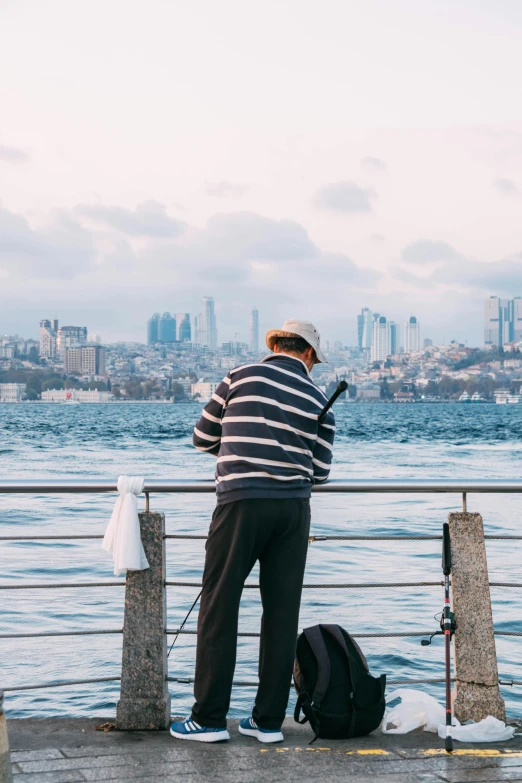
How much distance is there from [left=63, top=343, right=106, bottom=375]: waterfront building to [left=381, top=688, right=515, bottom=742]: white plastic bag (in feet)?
421

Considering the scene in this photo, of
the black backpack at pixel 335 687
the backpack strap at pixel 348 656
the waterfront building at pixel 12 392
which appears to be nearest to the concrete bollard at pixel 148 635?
the black backpack at pixel 335 687

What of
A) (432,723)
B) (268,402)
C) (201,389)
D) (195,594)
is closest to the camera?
(268,402)

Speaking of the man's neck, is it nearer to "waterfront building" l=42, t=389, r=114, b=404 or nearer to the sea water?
the sea water

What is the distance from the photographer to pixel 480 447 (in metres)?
52.6

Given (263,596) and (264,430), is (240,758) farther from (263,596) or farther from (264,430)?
(264,430)

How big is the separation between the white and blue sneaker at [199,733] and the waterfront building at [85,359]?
12818 centimetres

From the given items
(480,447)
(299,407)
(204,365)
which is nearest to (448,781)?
(299,407)

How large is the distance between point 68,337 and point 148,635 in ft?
459

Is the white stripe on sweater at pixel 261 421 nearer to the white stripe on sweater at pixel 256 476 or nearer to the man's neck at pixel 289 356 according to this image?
the white stripe on sweater at pixel 256 476

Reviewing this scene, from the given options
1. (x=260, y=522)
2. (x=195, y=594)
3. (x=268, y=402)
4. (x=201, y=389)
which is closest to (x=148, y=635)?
(x=260, y=522)

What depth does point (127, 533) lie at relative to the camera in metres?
4.11

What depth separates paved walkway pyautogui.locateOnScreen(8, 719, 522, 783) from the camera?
11.7 feet

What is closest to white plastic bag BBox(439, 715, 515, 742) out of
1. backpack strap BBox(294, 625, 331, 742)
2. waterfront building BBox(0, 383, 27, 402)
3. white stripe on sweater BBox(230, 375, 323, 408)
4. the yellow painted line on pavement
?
the yellow painted line on pavement

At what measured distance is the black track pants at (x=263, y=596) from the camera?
3896 millimetres
